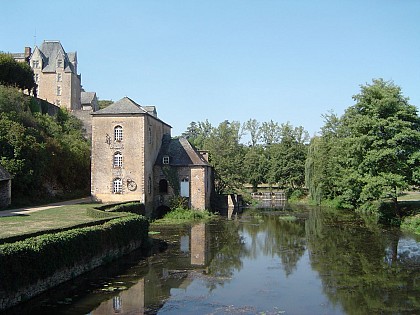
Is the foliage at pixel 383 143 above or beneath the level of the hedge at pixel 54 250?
above

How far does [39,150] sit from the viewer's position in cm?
3130

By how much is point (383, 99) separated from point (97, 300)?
24.2 meters

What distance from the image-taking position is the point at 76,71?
6719 centimetres

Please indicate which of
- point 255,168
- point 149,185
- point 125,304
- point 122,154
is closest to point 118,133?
point 122,154

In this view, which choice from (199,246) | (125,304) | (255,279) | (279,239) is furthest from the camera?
(279,239)

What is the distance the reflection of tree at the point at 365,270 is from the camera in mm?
13703

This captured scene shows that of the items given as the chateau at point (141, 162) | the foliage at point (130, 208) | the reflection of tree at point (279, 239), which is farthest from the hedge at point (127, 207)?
the reflection of tree at point (279, 239)

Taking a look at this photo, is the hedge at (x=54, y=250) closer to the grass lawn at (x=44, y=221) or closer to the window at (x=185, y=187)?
the grass lawn at (x=44, y=221)

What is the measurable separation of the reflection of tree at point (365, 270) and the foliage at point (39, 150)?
19.2m

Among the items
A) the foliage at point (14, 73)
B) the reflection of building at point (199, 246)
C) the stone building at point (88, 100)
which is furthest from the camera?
the stone building at point (88, 100)

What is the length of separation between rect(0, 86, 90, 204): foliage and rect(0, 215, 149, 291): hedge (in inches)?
462

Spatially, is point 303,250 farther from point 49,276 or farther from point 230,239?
point 49,276

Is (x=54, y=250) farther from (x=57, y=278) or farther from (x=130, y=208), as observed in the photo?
(x=130, y=208)

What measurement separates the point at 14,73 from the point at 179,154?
19455mm
